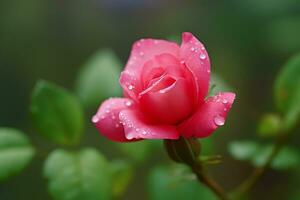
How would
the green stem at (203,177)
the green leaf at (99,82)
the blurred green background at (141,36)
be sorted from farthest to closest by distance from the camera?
the blurred green background at (141,36)
the green leaf at (99,82)
the green stem at (203,177)

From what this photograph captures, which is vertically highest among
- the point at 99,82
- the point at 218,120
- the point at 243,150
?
the point at 218,120

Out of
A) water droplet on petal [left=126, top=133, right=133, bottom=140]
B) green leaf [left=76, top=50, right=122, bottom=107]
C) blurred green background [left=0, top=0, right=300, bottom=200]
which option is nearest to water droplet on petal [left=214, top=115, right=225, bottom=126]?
water droplet on petal [left=126, top=133, right=133, bottom=140]

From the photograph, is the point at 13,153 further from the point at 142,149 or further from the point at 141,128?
the point at 141,128

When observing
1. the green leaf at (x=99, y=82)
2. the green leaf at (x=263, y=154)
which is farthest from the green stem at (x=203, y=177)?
the green leaf at (x=99, y=82)

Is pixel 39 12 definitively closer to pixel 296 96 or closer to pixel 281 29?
pixel 281 29

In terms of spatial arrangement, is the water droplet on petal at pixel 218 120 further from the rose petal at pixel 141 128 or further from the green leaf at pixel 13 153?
the green leaf at pixel 13 153

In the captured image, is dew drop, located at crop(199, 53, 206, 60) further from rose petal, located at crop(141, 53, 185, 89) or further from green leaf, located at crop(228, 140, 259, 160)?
green leaf, located at crop(228, 140, 259, 160)

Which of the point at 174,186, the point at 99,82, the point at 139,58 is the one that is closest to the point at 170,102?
the point at 139,58
